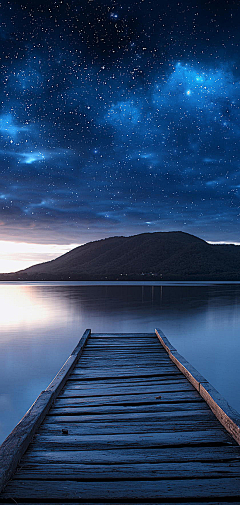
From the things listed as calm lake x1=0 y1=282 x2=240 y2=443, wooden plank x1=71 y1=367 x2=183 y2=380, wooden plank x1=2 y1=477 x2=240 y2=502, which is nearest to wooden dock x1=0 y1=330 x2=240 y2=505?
wooden plank x1=2 y1=477 x2=240 y2=502

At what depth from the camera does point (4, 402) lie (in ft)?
24.5

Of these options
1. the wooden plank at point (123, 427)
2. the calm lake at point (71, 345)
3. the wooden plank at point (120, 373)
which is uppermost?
the wooden plank at point (123, 427)

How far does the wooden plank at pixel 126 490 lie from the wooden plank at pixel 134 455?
0.32m

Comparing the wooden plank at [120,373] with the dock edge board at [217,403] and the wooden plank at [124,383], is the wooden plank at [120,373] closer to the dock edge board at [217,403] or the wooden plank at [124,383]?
the wooden plank at [124,383]

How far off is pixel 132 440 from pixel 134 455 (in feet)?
1.08

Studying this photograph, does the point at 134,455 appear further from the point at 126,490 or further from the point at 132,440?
the point at 126,490

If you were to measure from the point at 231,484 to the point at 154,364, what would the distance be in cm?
448

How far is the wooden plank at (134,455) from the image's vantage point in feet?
10.5

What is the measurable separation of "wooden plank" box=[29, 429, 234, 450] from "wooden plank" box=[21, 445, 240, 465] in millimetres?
66

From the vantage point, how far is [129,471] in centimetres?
305

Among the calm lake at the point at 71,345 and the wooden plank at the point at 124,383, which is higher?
the wooden plank at the point at 124,383

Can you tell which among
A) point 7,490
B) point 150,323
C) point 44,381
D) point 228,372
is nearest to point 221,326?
point 150,323

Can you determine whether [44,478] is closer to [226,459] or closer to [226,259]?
[226,459]

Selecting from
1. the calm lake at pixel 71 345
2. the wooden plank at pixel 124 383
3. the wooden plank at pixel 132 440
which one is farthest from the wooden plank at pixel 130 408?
the calm lake at pixel 71 345
